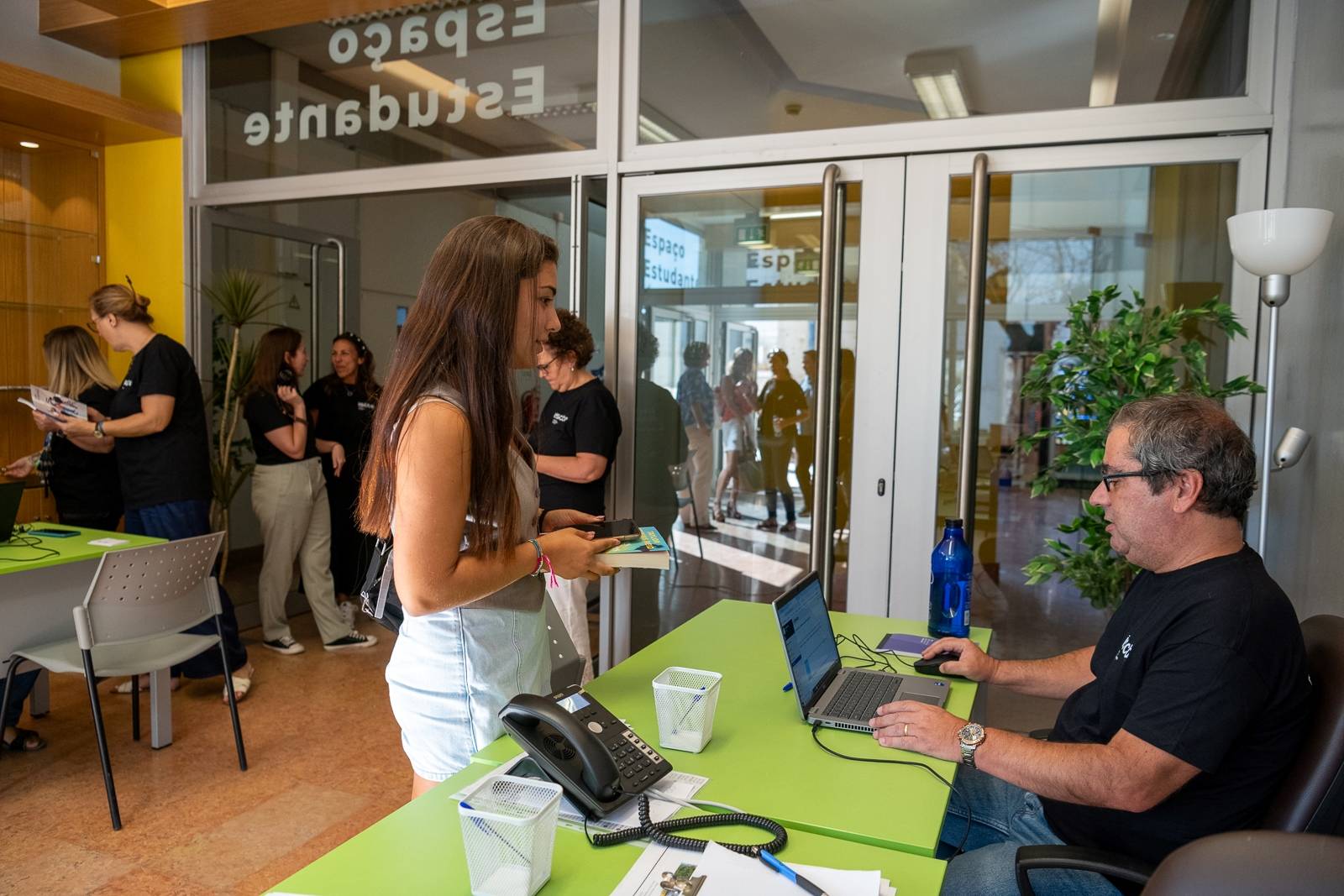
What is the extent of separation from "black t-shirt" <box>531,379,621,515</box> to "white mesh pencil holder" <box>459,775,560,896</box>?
2577 mm

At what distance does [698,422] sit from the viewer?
13.7 feet

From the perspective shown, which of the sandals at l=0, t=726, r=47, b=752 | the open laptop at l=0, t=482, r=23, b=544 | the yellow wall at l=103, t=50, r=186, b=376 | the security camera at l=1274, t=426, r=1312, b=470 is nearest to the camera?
the security camera at l=1274, t=426, r=1312, b=470

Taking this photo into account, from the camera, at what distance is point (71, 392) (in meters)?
4.24

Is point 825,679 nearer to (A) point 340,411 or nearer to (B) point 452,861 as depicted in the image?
(B) point 452,861

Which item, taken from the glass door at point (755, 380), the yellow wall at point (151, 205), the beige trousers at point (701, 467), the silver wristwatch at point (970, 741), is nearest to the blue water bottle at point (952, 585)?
the silver wristwatch at point (970, 741)

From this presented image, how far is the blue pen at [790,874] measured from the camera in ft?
3.91

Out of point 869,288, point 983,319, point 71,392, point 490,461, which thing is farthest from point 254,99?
point 490,461

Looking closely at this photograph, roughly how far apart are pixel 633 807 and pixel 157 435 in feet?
11.8

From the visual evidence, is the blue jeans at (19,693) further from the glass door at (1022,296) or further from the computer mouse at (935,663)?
the glass door at (1022,296)

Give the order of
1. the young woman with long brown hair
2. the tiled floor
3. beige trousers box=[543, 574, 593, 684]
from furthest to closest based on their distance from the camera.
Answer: beige trousers box=[543, 574, 593, 684]
the tiled floor
the young woman with long brown hair

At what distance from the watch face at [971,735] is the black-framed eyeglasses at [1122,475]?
21.2 inches

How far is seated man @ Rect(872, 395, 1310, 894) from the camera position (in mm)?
1509

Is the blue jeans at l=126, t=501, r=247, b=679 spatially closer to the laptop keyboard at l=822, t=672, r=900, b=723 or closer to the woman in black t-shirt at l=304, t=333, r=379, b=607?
the woman in black t-shirt at l=304, t=333, r=379, b=607

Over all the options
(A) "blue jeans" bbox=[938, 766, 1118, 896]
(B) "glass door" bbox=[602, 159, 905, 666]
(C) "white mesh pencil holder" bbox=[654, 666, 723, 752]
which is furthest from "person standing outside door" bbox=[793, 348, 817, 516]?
(C) "white mesh pencil holder" bbox=[654, 666, 723, 752]
